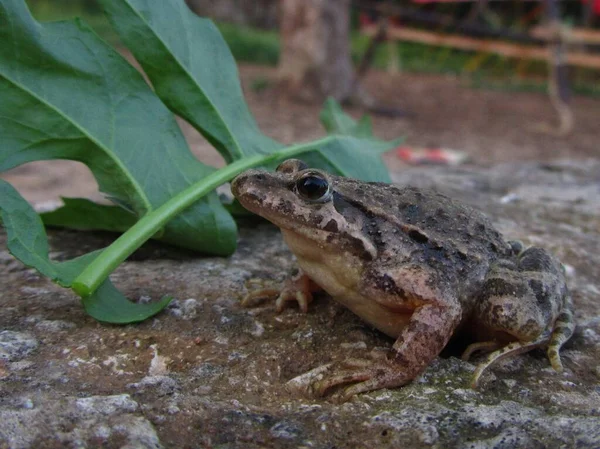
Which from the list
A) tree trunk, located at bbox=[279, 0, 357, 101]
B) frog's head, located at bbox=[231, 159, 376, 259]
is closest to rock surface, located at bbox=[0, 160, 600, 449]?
frog's head, located at bbox=[231, 159, 376, 259]

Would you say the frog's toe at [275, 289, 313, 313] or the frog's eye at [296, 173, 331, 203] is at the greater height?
the frog's eye at [296, 173, 331, 203]

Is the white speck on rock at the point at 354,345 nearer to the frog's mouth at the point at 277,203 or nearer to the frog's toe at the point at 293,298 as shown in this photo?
the frog's toe at the point at 293,298

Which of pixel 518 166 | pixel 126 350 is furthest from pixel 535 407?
pixel 518 166

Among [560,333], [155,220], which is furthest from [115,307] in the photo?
[560,333]

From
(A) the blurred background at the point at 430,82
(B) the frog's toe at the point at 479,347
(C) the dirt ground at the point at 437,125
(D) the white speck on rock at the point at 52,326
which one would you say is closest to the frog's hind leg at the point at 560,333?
(B) the frog's toe at the point at 479,347

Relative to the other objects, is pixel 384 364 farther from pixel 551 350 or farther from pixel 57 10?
pixel 57 10

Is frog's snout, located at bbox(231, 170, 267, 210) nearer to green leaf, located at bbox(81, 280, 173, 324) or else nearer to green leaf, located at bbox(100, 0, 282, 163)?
green leaf, located at bbox(81, 280, 173, 324)
